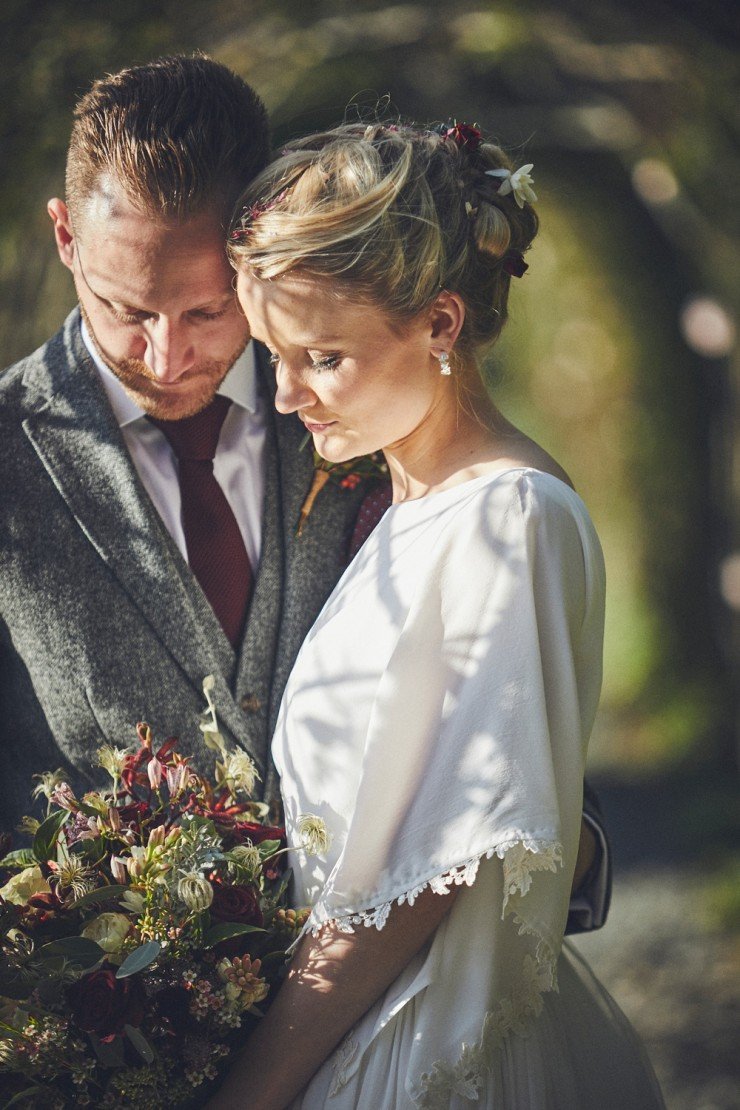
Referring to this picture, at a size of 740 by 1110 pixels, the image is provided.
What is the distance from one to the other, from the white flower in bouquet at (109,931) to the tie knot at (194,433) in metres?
0.94

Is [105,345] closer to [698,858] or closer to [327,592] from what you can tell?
[327,592]

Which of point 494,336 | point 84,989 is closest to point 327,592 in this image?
point 494,336

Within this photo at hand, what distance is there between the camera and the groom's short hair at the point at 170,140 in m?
1.81

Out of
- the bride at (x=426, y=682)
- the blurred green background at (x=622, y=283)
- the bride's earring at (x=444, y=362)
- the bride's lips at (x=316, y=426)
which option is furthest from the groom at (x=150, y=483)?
the blurred green background at (x=622, y=283)

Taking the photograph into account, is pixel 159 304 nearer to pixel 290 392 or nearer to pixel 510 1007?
pixel 290 392

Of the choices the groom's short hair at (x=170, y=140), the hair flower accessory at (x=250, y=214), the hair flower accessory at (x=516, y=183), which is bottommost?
the hair flower accessory at (x=516, y=183)

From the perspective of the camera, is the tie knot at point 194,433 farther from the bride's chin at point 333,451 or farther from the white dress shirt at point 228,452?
the bride's chin at point 333,451

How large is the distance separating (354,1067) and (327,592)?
33.9 inches

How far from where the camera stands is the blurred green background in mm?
3469

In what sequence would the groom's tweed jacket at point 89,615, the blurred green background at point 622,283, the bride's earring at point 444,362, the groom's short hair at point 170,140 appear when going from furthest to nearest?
the blurred green background at point 622,283 → the groom's tweed jacket at point 89,615 → the groom's short hair at point 170,140 → the bride's earring at point 444,362

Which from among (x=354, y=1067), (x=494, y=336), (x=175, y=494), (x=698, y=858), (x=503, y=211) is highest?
(x=503, y=211)

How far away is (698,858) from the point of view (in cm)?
448

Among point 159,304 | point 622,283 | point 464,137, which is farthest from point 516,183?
point 622,283

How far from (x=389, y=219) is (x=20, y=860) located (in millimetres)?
1093
